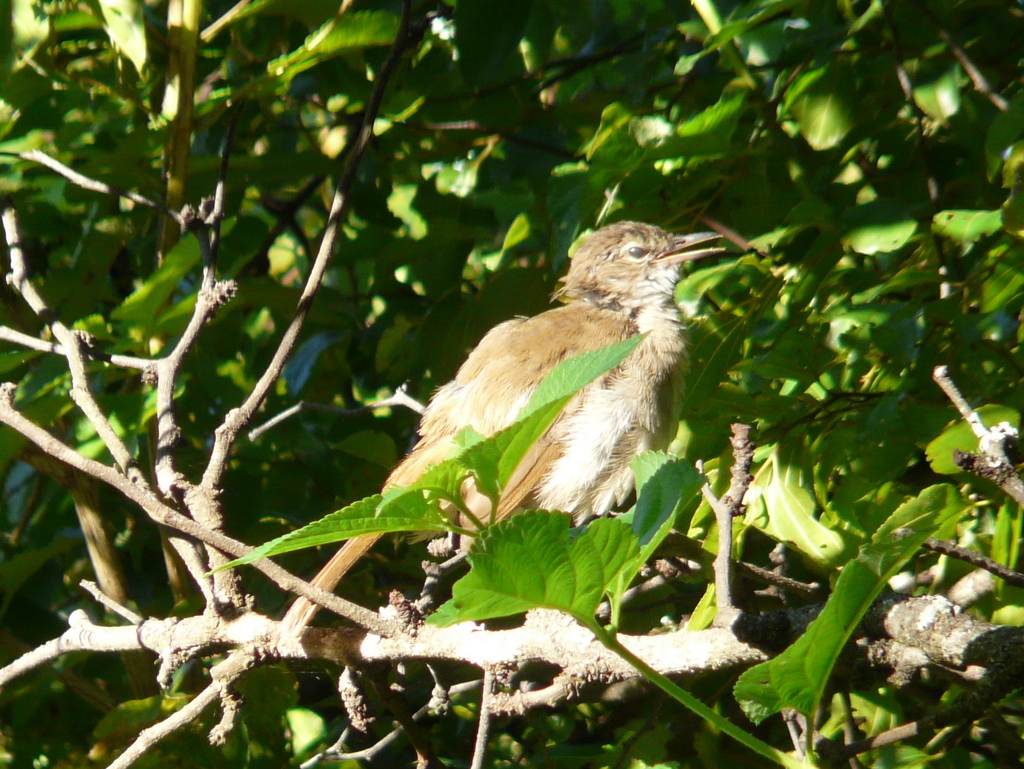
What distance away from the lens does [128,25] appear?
8.39 ft

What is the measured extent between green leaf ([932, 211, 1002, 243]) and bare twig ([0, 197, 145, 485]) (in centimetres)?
168

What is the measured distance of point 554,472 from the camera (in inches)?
123

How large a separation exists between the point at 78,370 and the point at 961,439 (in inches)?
67.5

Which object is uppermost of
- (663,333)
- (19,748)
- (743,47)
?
(743,47)

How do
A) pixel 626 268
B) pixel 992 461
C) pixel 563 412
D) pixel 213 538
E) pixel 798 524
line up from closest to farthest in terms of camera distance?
pixel 992 461 → pixel 213 538 → pixel 798 524 → pixel 563 412 → pixel 626 268

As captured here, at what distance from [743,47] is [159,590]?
2.58 meters

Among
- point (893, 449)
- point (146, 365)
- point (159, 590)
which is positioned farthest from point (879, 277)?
point (159, 590)

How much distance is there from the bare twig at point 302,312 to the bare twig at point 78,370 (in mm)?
153

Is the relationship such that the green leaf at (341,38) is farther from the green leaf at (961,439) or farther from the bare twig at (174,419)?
the green leaf at (961,439)

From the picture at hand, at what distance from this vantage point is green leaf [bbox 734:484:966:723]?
1.20 meters

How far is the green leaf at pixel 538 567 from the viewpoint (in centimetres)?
111

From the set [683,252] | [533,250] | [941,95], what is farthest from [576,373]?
[533,250]

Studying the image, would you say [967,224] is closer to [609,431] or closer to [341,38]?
[609,431]

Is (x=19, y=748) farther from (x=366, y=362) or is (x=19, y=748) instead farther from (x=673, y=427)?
(x=673, y=427)
